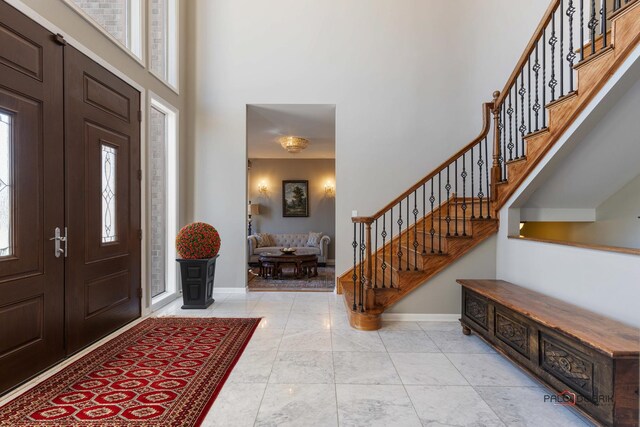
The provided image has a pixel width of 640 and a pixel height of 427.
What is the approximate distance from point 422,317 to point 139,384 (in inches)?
109

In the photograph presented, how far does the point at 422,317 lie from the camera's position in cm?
364

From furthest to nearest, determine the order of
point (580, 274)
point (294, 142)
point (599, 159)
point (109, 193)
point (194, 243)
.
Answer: point (294, 142) < point (194, 243) < point (109, 193) < point (599, 159) < point (580, 274)

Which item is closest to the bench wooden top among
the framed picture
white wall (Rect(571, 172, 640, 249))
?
white wall (Rect(571, 172, 640, 249))

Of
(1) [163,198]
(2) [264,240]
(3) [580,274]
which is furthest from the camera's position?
(2) [264,240]

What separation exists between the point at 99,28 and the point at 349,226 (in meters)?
3.66

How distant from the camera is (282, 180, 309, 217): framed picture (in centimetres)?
923

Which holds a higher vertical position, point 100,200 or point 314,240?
point 100,200

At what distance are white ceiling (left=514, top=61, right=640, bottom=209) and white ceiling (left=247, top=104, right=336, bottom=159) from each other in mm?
3063

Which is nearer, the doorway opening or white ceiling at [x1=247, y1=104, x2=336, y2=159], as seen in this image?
white ceiling at [x1=247, y1=104, x2=336, y2=159]

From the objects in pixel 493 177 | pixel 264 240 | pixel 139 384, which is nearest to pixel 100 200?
pixel 139 384

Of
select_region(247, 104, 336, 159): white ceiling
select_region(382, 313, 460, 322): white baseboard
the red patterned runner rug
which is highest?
select_region(247, 104, 336, 159): white ceiling

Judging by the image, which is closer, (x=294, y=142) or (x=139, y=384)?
(x=139, y=384)

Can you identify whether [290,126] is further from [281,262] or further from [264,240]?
[264,240]

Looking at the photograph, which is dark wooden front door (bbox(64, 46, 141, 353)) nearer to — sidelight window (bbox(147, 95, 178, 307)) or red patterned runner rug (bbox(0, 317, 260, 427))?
red patterned runner rug (bbox(0, 317, 260, 427))
